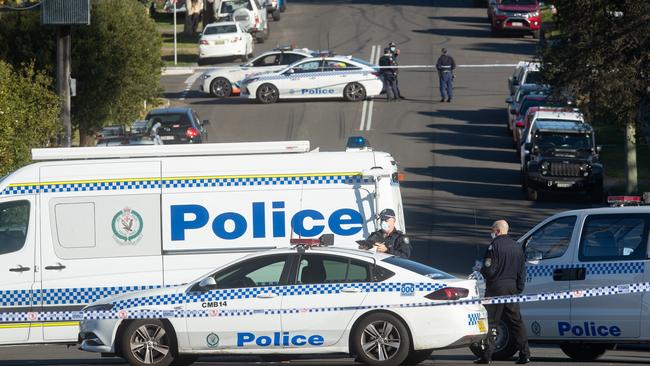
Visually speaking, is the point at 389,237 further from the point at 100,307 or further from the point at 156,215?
the point at 100,307

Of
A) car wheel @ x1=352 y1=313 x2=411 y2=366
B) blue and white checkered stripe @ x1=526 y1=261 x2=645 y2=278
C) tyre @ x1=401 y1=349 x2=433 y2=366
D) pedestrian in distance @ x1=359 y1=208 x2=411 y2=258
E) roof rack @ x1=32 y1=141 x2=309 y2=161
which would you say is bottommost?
tyre @ x1=401 y1=349 x2=433 y2=366

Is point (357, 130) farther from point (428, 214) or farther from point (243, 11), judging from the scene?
point (243, 11)

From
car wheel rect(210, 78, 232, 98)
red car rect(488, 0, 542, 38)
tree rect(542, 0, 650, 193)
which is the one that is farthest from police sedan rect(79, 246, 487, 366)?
red car rect(488, 0, 542, 38)

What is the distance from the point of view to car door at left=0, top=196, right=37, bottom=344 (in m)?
15.1

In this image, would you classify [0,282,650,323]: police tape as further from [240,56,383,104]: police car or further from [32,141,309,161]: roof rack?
[240,56,383,104]: police car

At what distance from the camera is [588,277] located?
46.0 ft

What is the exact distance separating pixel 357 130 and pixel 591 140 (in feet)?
29.9

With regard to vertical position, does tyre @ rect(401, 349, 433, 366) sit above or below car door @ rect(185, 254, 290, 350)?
below

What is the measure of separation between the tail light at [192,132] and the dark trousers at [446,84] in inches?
453

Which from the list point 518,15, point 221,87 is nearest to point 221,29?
point 221,87

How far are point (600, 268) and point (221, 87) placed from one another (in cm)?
3106

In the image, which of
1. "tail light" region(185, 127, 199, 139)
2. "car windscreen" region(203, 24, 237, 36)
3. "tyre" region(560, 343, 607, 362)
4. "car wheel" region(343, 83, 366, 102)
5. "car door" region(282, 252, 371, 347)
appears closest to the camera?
"car door" region(282, 252, 371, 347)

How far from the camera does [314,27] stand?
58.8 metres

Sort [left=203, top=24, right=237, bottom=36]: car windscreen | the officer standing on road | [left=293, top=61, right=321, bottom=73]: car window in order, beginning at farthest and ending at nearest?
[left=203, top=24, right=237, bottom=36]: car windscreen → [left=293, top=61, right=321, bottom=73]: car window → the officer standing on road
